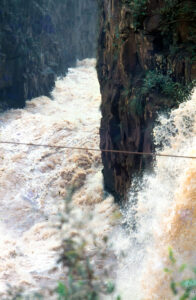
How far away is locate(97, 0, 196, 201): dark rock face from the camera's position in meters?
5.83

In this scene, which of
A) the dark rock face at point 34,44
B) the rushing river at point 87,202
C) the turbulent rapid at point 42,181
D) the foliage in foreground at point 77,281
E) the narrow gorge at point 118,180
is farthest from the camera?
the dark rock face at point 34,44

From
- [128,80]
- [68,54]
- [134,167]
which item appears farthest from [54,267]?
[68,54]

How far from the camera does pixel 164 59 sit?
238 inches

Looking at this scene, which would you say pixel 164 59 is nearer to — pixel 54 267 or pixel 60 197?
pixel 54 267

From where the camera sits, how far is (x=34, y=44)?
54.8ft

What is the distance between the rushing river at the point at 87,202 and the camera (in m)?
4.20

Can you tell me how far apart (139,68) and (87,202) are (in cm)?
353

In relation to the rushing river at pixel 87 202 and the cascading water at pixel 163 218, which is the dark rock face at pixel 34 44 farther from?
the cascading water at pixel 163 218

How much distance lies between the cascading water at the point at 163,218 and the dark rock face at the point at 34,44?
32.1 ft

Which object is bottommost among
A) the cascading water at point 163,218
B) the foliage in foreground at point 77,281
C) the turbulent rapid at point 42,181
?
the turbulent rapid at point 42,181

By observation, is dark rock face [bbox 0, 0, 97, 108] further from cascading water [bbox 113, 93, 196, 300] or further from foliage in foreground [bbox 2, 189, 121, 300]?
foliage in foreground [bbox 2, 189, 121, 300]

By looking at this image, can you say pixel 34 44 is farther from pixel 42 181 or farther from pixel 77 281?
pixel 77 281

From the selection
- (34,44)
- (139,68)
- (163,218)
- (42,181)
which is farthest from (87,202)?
(34,44)

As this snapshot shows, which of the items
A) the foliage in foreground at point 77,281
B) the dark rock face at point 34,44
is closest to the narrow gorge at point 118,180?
the foliage in foreground at point 77,281
